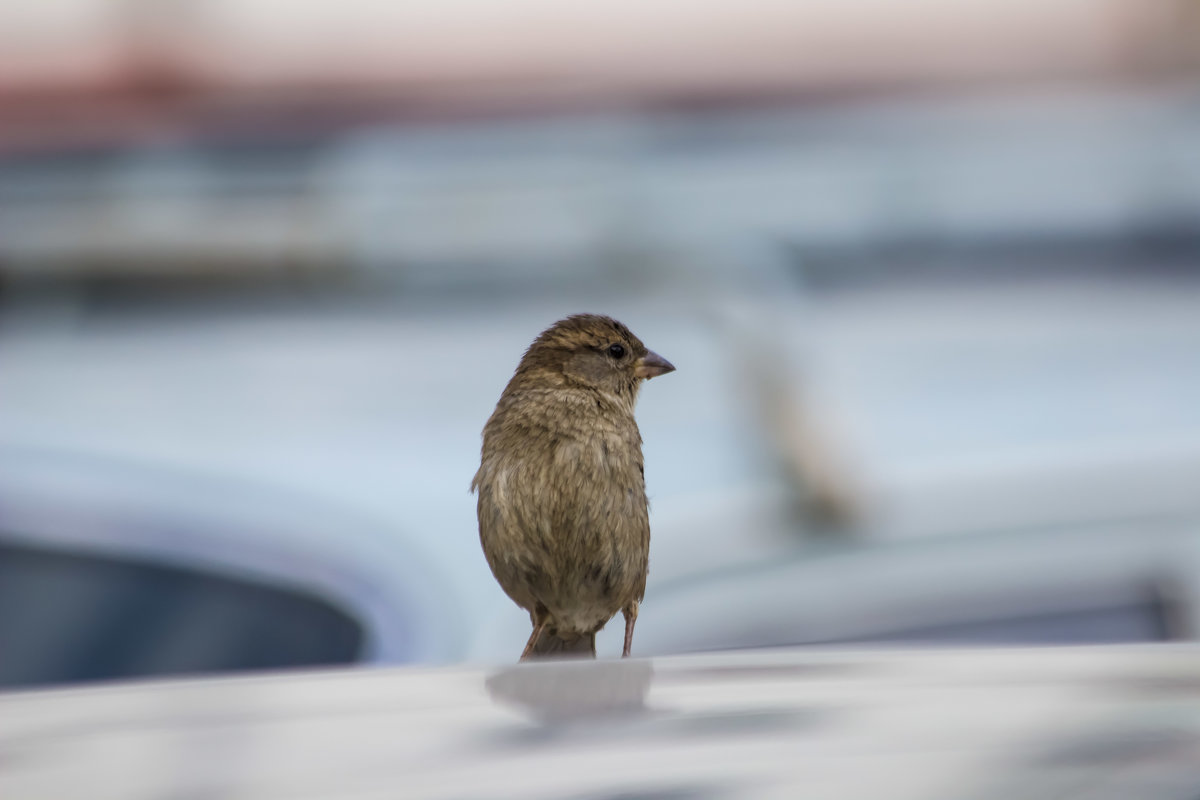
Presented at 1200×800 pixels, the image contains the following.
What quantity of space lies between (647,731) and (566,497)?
106 centimetres

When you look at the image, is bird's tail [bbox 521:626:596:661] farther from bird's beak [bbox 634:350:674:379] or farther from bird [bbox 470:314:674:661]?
bird's beak [bbox 634:350:674:379]

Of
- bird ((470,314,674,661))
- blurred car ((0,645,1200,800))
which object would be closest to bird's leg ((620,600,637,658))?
bird ((470,314,674,661))

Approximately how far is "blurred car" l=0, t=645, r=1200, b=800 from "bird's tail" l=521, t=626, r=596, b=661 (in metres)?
1.06

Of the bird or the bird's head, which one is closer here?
the bird

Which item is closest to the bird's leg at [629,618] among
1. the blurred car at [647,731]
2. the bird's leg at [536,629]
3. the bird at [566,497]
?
the bird at [566,497]

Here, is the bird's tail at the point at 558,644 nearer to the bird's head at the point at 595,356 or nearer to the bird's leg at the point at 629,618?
the bird's leg at the point at 629,618

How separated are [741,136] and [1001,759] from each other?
7.64 metres

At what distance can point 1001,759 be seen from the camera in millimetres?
856

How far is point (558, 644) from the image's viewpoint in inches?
85.1

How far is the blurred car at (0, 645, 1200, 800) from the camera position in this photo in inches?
32.8

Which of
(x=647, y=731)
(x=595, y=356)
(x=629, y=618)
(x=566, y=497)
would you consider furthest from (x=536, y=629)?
(x=647, y=731)

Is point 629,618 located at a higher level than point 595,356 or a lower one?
lower

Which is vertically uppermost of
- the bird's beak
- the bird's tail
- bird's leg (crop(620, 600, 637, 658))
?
the bird's beak

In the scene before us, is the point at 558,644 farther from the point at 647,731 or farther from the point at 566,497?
the point at 647,731
